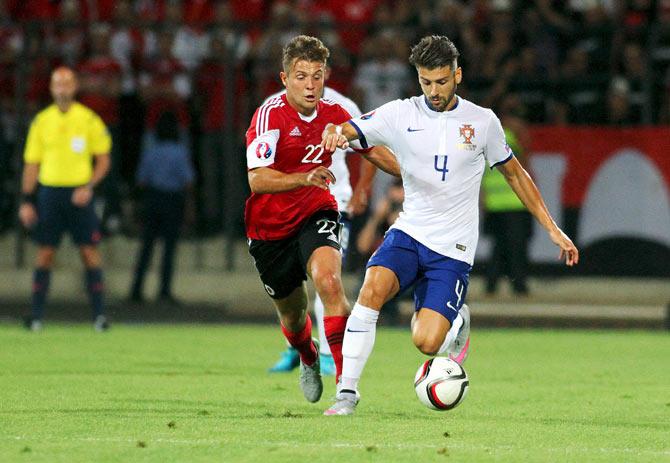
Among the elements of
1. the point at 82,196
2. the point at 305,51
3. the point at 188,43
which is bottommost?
the point at 82,196

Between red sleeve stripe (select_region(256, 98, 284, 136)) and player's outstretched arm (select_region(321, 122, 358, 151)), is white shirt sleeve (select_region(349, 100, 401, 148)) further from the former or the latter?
red sleeve stripe (select_region(256, 98, 284, 136))

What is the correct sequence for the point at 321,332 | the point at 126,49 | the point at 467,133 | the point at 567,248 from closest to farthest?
the point at 567,248
the point at 467,133
the point at 321,332
the point at 126,49

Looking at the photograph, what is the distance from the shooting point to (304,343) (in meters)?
9.80

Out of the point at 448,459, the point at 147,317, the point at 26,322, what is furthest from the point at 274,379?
the point at 147,317

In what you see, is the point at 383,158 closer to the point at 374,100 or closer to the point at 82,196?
the point at 82,196

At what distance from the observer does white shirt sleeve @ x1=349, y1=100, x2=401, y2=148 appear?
8930mm

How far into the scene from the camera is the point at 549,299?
19250mm

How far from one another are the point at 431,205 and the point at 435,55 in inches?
35.6

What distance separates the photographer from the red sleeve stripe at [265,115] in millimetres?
9180

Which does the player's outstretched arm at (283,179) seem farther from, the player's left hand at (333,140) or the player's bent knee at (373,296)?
the player's bent knee at (373,296)

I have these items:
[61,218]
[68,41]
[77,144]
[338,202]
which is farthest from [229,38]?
[338,202]

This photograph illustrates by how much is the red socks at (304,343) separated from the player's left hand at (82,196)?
580cm

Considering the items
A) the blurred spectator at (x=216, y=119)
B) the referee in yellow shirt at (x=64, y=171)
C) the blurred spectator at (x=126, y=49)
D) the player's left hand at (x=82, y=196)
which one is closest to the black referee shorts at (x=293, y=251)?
the player's left hand at (x=82, y=196)

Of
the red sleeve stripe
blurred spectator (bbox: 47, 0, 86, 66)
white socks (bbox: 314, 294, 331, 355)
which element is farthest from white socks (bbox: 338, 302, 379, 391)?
blurred spectator (bbox: 47, 0, 86, 66)
